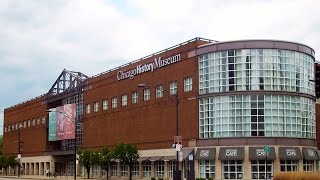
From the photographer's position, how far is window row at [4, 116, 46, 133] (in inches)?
4455

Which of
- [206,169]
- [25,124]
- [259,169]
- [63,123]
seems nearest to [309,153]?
[259,169]

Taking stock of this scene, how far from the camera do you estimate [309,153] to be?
63594 mm

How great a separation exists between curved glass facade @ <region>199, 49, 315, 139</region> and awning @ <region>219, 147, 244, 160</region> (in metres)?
1.65

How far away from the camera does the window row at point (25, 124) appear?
Answer: 371 feet

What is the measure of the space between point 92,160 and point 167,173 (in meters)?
12.1

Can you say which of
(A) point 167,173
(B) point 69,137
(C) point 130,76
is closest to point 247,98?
(A) point 167,173

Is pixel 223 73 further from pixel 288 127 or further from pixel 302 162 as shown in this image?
pixel 302 162

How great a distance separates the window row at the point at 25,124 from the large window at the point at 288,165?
204ft

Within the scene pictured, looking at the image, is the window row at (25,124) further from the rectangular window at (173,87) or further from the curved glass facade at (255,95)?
the curved glass facade at (255,95)

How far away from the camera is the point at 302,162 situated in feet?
205

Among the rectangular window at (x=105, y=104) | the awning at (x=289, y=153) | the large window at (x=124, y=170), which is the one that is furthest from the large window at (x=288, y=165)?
the rectangular window at (x=105, y=104)

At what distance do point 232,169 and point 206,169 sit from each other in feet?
11.4

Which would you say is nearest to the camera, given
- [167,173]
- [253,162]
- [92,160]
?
[253,162]

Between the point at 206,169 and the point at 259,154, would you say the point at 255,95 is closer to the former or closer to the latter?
the point at 259,154
